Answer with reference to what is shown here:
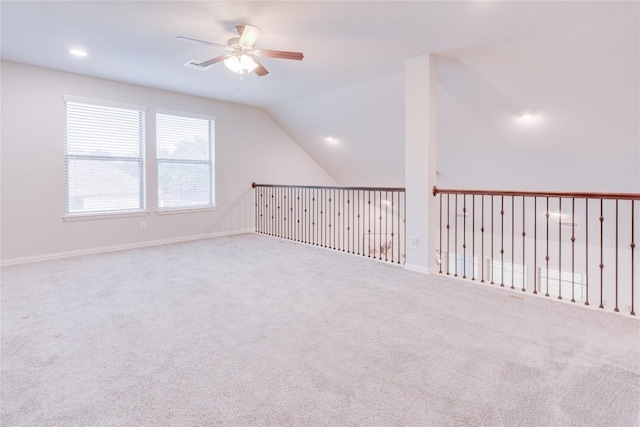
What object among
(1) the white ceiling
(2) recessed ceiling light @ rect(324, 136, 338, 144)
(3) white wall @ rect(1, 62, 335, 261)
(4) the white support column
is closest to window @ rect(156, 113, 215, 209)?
(3) white wall @ rect(1, 62, 335, 261)

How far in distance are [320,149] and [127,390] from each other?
253 inches

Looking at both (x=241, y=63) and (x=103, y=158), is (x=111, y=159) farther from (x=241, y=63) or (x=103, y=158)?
(x=241, y=63)

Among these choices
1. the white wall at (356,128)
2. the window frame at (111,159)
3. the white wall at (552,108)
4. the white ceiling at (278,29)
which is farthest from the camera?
the white wall at (356,128)

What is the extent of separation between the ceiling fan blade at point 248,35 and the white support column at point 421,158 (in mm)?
1972

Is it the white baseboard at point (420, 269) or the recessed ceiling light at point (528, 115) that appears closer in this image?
the white baseboard at point (420, 269)

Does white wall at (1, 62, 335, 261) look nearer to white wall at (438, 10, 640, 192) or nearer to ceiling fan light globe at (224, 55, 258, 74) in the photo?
ceiling fan light globe at (224, 55, 258, 74)

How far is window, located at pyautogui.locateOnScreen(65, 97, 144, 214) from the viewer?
4.98 m

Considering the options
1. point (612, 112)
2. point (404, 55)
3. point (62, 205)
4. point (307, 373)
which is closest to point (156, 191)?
point (62, 205)

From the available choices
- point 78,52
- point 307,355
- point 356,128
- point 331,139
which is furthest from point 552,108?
point 78,52

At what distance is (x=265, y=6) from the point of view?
2988mm

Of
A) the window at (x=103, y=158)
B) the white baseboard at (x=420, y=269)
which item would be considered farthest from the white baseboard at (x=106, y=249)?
the white baseboard at (x=420, y=269)

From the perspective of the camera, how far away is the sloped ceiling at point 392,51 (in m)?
3.07

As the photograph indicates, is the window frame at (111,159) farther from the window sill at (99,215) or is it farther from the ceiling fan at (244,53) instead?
the ceiling fan at (244,53)

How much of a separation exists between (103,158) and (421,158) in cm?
452
